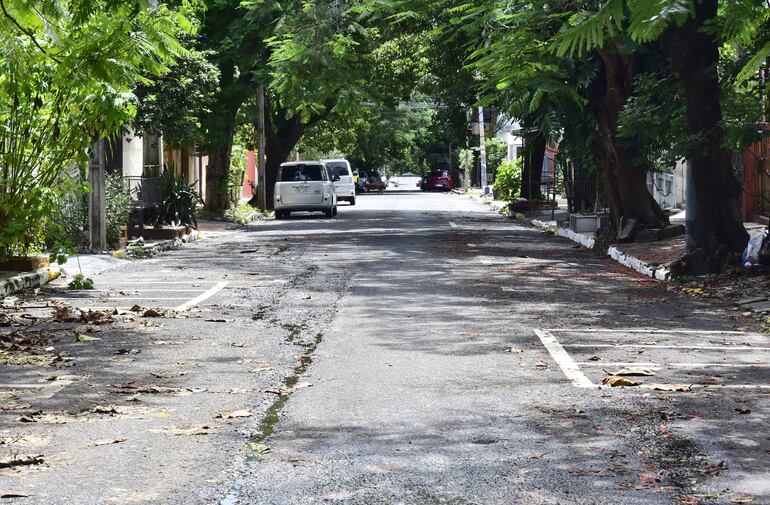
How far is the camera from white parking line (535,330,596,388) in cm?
884

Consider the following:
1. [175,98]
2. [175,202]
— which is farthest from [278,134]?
[175,202]

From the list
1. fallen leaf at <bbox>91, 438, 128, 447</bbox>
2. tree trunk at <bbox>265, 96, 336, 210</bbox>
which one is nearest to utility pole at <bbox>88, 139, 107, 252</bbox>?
fallen leaf at <bbox>91, 438, 128, 447</bbox>

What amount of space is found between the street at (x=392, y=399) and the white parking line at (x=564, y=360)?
3cm

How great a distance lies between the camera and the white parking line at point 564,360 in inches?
348

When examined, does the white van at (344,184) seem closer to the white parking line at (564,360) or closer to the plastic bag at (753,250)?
the plastic bag at (753,250)

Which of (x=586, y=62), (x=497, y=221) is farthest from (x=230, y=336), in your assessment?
(x=497, y=221)

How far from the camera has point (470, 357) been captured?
33.0 feet

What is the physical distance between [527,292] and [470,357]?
18.3 ft

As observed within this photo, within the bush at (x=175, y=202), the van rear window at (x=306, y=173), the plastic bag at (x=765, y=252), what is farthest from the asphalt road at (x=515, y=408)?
the van rear window at (x=306, y=173)

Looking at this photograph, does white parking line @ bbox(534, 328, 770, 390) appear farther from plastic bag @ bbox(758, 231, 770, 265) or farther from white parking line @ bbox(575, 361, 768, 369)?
plastic bag @ bbox(758, 231, 770, 265)

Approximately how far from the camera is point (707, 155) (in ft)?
57.7

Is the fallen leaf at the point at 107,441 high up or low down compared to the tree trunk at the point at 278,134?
down

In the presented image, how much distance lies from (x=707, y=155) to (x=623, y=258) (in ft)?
12.5

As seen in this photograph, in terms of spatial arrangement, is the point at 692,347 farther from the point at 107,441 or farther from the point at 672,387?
the point at 107,441
